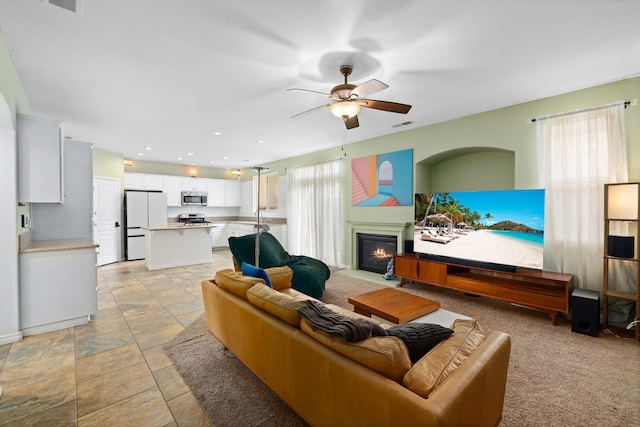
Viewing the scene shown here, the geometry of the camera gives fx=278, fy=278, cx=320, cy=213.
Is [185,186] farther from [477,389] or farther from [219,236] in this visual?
[477,389]

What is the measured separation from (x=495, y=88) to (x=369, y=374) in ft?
11.2

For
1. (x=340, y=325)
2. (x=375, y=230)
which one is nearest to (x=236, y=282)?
(x=340, y=325)

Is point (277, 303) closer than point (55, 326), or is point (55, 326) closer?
point (277, 303)

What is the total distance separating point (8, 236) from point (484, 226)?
5.26 metres

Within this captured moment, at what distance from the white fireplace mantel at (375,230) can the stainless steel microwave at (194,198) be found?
15.9ft

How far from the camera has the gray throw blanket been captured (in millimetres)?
1282

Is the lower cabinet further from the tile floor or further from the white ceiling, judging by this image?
the white ceiling

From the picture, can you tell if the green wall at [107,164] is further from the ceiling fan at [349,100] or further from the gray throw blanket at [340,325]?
the gray throw blanket at [340,325]

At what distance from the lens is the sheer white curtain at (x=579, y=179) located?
117 inches

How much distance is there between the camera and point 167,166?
803 centimetres

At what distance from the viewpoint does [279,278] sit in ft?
10.3

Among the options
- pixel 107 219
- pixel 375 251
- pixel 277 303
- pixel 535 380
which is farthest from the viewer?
pixel 107 219

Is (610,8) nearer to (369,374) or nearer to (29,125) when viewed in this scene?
(369,374)

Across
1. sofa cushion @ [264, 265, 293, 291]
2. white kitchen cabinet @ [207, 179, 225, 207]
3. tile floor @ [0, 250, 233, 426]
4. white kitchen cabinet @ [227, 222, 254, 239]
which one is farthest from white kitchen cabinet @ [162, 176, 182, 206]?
sofa cushion @ [264, 265, 293, 291]
